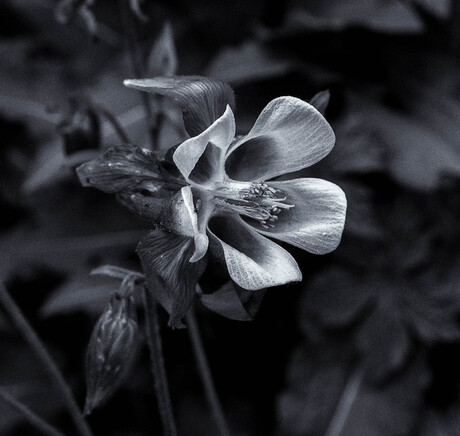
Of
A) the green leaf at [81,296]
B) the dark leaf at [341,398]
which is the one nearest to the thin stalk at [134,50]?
the green leaf at [81,296]

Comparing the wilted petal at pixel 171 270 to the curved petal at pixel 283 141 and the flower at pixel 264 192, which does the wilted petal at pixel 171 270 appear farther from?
the curved petal at pixel 283 141

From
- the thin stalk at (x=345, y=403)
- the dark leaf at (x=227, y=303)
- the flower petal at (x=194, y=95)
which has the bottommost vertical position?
the thin stalk at (x=345, y=403)

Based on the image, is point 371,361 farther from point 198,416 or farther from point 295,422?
→ point 198,416

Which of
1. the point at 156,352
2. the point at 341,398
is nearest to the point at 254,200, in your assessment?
the point at 156,352

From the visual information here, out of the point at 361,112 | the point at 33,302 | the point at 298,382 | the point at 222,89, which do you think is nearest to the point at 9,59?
the point at 33,302

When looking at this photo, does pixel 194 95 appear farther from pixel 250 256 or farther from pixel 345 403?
pixel 345 403

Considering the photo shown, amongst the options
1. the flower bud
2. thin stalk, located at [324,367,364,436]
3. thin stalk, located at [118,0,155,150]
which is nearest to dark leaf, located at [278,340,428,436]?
thin stalk, located at [324,367,364,436]
